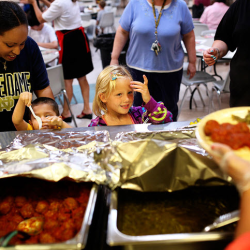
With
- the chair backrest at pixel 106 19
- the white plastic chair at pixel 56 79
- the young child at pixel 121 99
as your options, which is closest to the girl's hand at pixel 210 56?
the young child at pixel 121 99

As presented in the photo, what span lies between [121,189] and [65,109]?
2638 millimetres

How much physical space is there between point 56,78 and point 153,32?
1303 millimetres

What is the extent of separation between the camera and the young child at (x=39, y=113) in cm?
126

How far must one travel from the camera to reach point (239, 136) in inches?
25.8

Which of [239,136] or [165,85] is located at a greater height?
[239,136]

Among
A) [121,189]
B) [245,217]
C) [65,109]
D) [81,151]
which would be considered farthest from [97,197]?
[65,109]

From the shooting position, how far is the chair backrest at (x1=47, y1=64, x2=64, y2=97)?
2.57 meters

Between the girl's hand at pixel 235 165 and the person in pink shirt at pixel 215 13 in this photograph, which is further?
the person in pink shirt at pixel 215 13

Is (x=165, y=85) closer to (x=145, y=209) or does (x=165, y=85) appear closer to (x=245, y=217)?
(x=145, y=209)

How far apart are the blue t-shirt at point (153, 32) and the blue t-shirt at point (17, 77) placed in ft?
2.82

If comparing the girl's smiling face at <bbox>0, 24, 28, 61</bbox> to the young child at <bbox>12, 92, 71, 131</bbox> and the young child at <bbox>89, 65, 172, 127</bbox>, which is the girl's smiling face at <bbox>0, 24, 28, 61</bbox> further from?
the young child at <bbox>89, 65, 172, 127</bbox>

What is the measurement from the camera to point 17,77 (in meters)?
1.45

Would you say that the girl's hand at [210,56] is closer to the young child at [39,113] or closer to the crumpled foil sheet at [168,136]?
the crumpled foil sheet at [168,136]

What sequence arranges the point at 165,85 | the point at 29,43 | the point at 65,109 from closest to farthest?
1. the point at 29,43
2. the point at 165,85
3. the point at 65,109
